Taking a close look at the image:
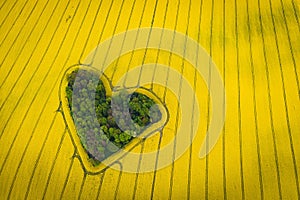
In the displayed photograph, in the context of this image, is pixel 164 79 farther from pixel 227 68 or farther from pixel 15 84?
pixel 15 84

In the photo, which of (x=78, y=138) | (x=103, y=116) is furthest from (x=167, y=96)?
(x=78, y=138)

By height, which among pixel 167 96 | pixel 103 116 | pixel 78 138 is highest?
pixel 167 96

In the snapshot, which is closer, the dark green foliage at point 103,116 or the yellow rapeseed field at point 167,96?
the yellow rapeseed field at point 167,96

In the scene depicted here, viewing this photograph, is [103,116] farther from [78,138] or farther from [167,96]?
[167,96]

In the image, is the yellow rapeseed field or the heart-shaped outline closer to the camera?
the yellow rapeseed field

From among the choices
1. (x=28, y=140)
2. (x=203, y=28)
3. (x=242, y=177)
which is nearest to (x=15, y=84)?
(x=28, y=140)
